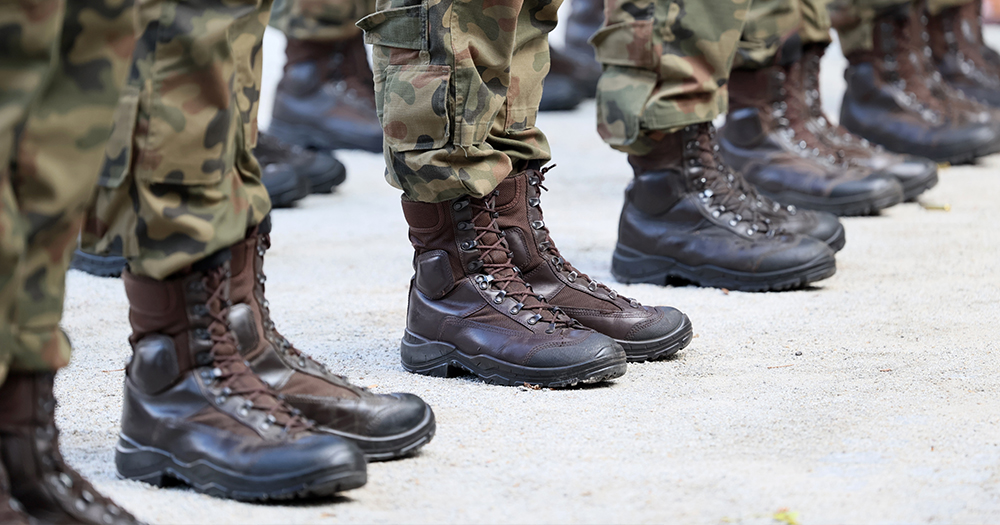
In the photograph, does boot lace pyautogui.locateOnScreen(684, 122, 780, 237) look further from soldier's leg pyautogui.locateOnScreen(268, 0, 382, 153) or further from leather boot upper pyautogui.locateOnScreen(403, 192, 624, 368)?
soldier's leg pyautogui.locateOnScreen(268, 0, 382, 153)

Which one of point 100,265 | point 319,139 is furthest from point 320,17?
point 100,265

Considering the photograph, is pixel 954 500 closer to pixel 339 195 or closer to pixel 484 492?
pixel 484 492

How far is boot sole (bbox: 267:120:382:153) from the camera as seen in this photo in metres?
4.09

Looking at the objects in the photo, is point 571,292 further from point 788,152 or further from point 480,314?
point 788,152

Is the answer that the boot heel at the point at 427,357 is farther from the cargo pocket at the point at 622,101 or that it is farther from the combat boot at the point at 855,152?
the combat boot at the point at 855,152

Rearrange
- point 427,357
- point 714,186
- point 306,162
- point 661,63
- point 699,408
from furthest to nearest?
point 306,162
point 714,186
point 661,63
point 427,357
point 699,408

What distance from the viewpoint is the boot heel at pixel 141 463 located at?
1.32 meters

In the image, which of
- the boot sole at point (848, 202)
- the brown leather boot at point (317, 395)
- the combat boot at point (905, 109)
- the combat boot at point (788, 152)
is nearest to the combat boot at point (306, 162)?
the combat boot at point (788, 152)


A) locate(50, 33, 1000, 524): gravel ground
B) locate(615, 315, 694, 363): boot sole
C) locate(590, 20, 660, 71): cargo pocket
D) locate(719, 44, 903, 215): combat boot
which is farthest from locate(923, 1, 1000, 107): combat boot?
locate(615, 315, 694, 363): boot sole

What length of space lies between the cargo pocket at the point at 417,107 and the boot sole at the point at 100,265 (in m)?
1.06

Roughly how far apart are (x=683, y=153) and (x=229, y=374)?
1.34 m

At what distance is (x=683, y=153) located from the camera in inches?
94.0

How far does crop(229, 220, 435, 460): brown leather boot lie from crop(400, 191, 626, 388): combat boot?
13.6 inches

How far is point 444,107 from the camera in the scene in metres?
1.69
